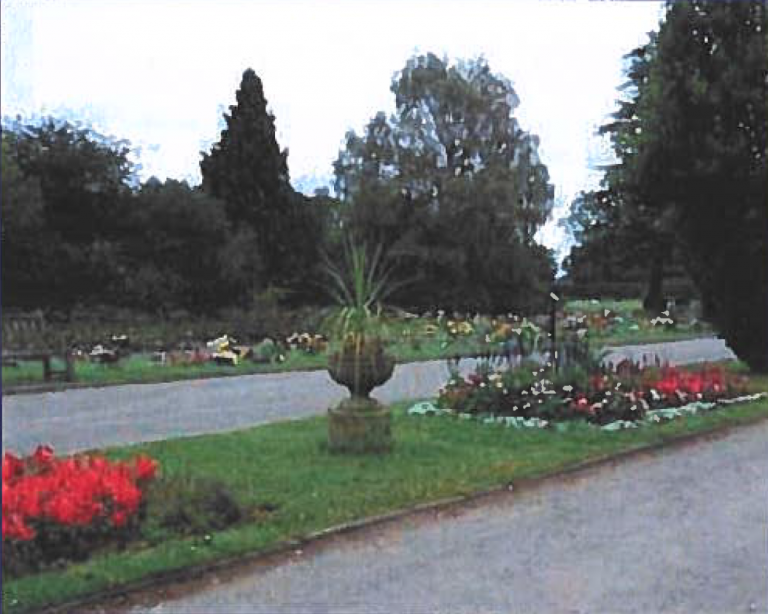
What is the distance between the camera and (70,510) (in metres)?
3.53

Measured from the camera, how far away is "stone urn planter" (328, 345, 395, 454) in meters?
6.41

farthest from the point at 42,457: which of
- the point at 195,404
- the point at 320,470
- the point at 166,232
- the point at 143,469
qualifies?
the point at 195,404

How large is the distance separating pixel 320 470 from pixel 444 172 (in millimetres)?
1824

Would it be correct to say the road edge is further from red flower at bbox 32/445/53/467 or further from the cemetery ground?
the cemetery ground

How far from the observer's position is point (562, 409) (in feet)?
25.7

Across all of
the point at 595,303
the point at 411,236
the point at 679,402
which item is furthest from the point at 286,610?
the point at 595,303

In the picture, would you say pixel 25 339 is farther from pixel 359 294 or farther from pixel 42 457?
pixel 359 294

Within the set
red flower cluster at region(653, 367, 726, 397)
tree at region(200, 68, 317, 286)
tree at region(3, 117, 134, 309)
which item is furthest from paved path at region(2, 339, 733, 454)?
tree at region(3, 117, 134, 309)

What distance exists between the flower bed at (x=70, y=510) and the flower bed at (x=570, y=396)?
14.0 feet

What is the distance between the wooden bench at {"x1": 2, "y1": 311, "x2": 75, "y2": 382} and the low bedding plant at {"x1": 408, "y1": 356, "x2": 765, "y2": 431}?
220 inches

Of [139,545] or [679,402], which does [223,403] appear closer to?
[679,402]

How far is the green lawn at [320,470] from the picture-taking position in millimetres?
3701

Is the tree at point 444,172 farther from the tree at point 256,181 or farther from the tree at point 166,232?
the tree at point 166,232

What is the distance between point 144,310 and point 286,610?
6.42 ft
